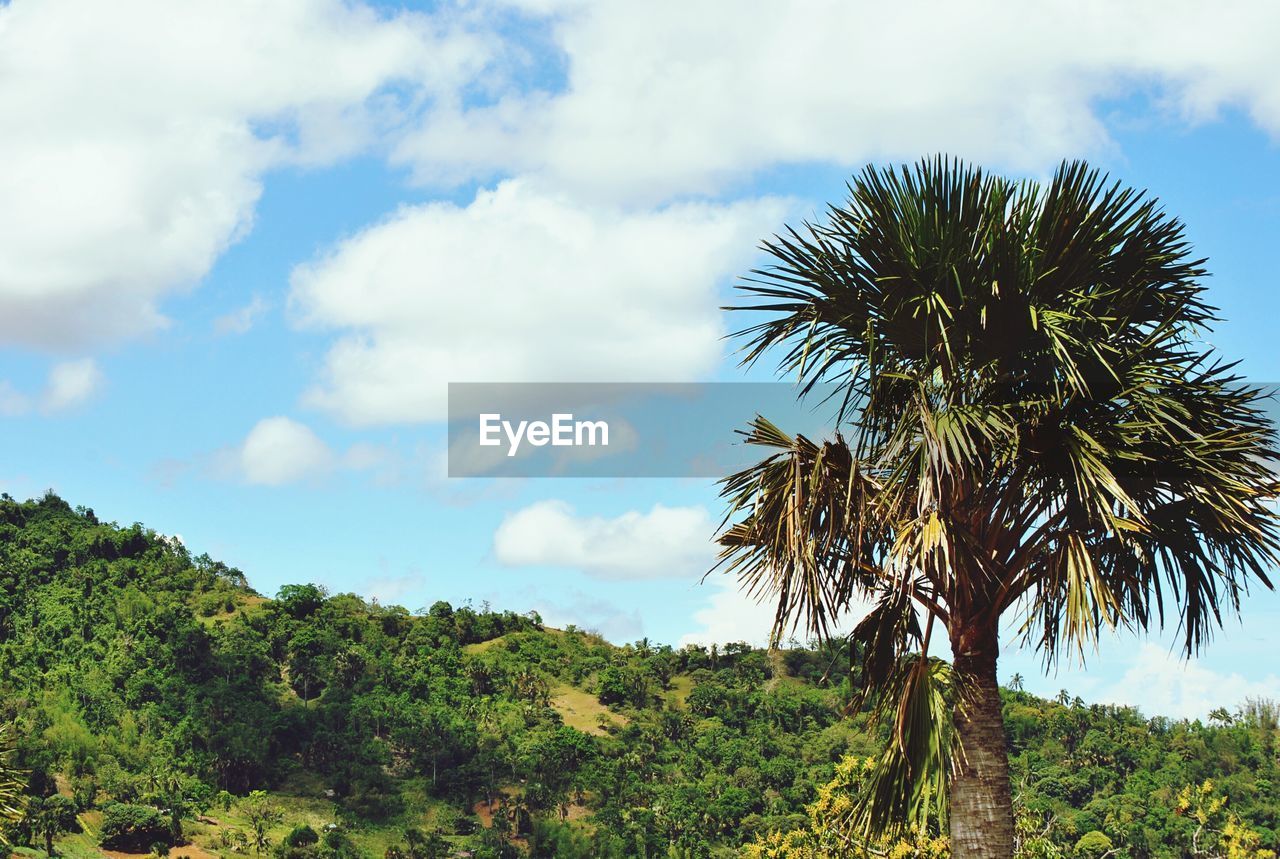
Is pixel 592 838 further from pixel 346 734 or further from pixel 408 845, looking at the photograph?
pixel 346 734

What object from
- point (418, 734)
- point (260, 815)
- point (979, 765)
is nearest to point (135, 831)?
point (260, 815)

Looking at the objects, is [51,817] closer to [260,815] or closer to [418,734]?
[260,815]

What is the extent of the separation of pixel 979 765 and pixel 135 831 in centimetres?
6284

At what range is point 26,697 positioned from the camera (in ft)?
261

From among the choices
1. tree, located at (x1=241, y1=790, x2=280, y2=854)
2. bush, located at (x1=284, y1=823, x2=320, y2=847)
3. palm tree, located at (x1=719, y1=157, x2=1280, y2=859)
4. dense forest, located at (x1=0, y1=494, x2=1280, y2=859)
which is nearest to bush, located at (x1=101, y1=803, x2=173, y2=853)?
dense forest, located at (x1=0, y1=494, x2=1280, y2=859)

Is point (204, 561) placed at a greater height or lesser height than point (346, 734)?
greater

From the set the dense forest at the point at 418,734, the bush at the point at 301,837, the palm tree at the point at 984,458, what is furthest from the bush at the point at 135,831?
the palm tree at the point at 984,458

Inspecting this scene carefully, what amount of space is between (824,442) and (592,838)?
6588 cm

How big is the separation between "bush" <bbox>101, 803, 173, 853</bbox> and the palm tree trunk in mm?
61904

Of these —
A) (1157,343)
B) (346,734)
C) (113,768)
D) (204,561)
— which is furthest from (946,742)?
(204,561)

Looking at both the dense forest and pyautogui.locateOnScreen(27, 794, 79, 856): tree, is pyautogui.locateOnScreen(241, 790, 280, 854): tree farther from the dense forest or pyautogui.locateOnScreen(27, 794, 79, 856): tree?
pyautogui.locateOnScreen(27, 794, 79, 856): tree

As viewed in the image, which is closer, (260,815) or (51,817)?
(51,817)

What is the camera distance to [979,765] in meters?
7.68

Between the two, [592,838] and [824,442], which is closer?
[824,442]
